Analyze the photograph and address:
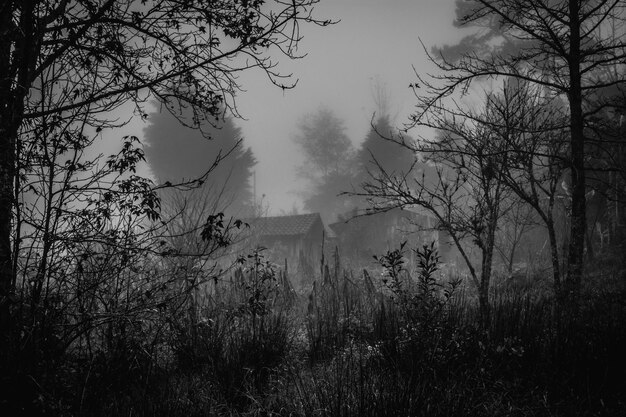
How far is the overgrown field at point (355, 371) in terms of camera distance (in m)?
2.91

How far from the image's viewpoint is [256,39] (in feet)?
Result: 12.6

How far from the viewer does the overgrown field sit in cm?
291

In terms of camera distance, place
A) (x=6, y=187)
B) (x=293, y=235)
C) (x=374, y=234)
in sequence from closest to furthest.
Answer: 1. (x=6, y=187)
2. (x=293, y=235)
3. (x=374, y=234)

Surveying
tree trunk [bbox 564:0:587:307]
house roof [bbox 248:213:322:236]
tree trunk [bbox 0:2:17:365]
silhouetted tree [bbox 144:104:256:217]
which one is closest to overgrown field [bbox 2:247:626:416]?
tree trunk [bbox 0:2:17:365]

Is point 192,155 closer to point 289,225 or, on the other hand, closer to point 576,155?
point 289,225

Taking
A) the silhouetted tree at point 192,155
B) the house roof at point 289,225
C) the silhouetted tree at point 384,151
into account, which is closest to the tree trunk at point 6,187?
the house roof at point 289,225

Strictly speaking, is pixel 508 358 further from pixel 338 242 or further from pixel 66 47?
pixel 338 242

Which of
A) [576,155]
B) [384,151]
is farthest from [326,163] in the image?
[576,155]

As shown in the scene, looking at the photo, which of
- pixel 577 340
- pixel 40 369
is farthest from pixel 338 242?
pixel 40 369

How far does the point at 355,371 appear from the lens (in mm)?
4141

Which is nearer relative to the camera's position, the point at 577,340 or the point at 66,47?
the point at 66,47

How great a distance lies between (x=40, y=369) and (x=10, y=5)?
2.90m

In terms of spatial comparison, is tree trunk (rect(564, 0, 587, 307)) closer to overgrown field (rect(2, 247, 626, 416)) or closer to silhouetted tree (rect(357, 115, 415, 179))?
overgrown field (rect(2, 247, 626, 416))

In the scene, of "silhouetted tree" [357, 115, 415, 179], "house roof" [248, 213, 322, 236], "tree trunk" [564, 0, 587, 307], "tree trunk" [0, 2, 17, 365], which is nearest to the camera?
"tree trunk" [0, 2, 17, 365]
